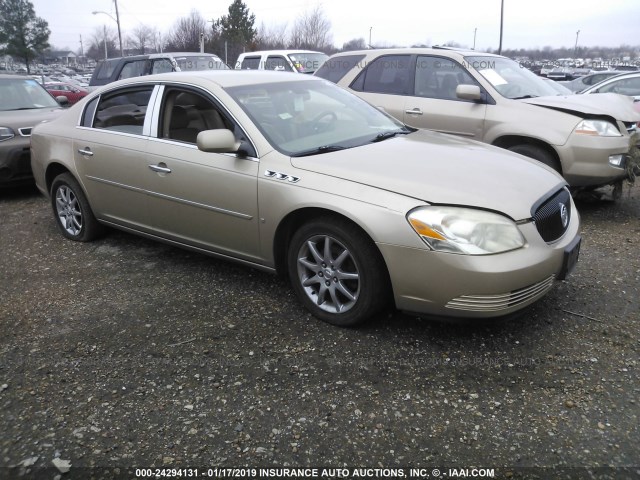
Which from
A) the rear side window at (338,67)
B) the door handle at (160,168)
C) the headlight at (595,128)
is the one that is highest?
Answer: the rear side window at (338,67)

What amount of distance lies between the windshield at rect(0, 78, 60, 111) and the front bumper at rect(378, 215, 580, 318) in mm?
6811

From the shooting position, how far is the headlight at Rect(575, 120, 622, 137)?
5.49 m

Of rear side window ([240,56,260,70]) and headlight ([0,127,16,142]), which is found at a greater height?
rear side window ([240,56,260,70])

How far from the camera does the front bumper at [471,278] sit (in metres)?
2.93

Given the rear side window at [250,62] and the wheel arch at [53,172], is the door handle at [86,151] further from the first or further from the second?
the rear side window at [250,62]

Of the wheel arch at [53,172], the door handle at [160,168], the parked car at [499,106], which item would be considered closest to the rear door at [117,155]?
the door handle at [160,168]

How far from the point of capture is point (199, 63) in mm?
12195

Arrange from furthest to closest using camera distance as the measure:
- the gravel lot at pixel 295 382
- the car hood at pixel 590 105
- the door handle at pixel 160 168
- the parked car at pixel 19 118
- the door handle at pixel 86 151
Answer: the parked car at pixel 19 118, the car hood at pixel 590 105, the door handle at pixel 86 151, the door handle at pixel 160 168, the gravel lot at pixel 295 382

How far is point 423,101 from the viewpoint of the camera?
6438 millimetres

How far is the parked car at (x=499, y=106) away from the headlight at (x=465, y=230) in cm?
300

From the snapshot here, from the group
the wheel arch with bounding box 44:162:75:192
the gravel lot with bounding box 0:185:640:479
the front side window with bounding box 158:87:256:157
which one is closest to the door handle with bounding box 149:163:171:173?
the front side window with bounding box 158:87:256:157

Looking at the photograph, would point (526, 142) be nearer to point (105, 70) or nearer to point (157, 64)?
point (157, 64)

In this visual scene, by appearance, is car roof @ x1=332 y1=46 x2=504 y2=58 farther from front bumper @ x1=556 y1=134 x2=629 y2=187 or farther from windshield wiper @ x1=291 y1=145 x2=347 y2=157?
windshield wiper @ x1=291 y1=145 x2=347 y2=157

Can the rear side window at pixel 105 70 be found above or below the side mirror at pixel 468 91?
above
